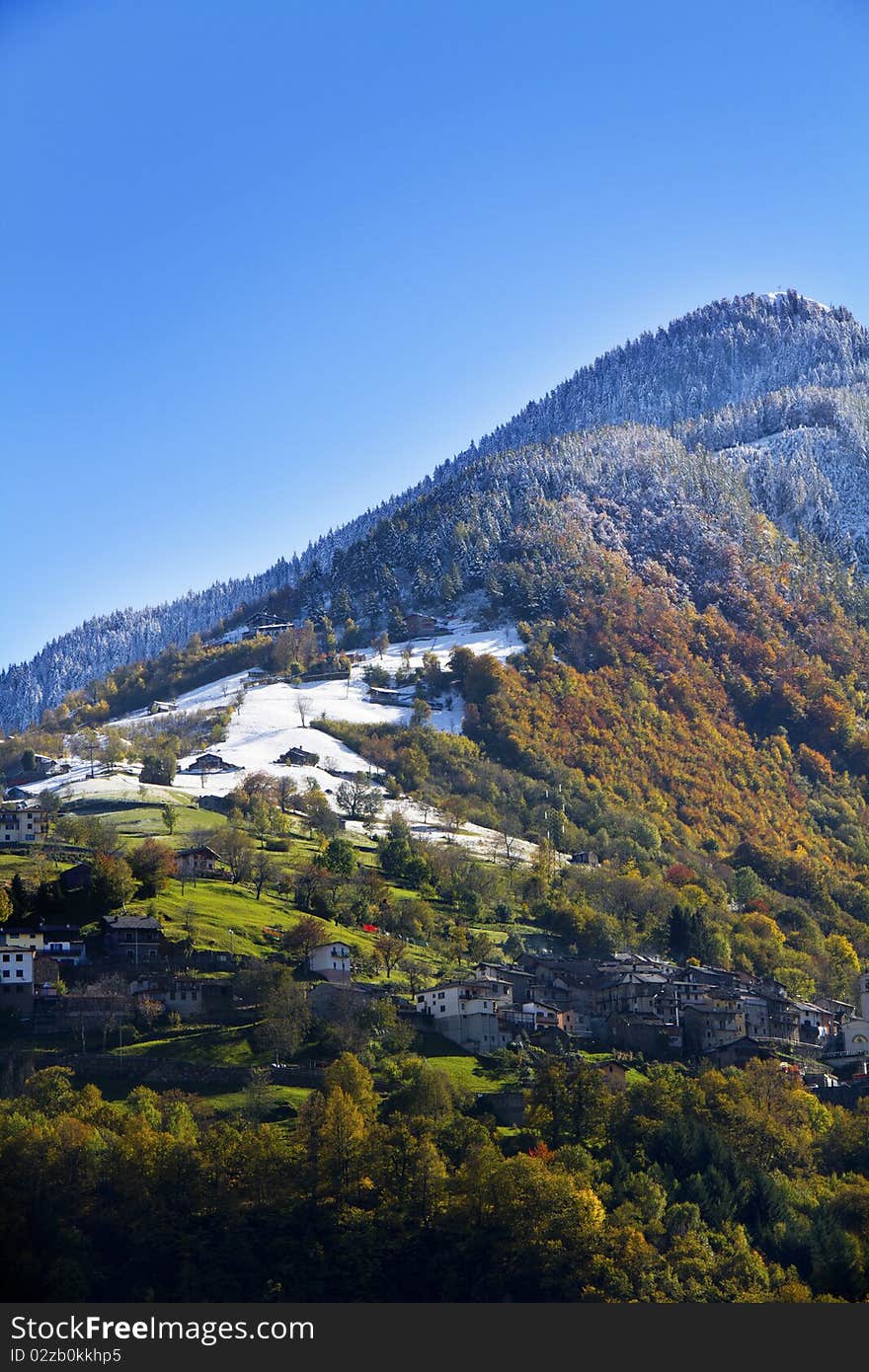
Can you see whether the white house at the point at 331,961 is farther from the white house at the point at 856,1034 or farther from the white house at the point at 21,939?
the white house at the point at 856,1034

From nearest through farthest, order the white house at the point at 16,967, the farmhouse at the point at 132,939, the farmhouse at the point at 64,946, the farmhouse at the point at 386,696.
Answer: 1. the white house at the point at 16,967
2. the farmhouse at the point at 64,946
3. the farmhouse at the point at 132,939
4. the farmhouse at the point at 386,696

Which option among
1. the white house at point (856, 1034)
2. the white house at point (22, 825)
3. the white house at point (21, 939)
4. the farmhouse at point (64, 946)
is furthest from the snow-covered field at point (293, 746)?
the white house at point (21, 939)

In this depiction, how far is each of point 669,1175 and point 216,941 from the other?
95.8 feet

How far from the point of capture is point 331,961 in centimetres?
10531

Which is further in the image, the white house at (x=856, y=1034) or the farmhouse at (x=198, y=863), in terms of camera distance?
the farmhouse at (x=198, y=863)

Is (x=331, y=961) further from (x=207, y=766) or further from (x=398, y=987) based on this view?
(x=207, y=766)

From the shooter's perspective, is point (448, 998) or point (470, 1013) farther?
point (448, 998)

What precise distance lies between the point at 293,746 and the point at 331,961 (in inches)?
2642

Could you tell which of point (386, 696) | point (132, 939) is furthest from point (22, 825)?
point (386, 696)

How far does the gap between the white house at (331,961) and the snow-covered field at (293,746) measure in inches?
1667

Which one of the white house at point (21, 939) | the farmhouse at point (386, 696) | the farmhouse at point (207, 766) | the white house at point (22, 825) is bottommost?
the white house at point (21, 939)

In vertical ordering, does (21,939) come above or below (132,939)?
above

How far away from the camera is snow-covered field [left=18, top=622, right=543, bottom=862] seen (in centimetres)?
15200

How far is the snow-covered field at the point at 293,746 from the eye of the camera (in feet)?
499
